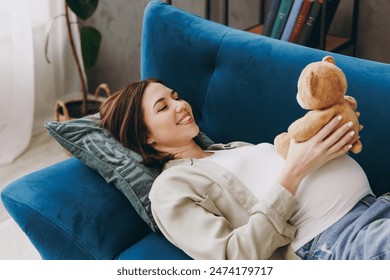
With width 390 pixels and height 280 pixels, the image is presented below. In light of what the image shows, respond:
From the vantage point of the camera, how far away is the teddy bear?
46.8 inches

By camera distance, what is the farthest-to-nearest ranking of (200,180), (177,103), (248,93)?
(248,93), (177,103), (200,180)

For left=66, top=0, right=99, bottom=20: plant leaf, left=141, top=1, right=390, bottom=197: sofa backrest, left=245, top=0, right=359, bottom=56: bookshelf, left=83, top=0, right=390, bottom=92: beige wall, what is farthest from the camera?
left=66, top=0, right=99, bottom=20: plant leaf

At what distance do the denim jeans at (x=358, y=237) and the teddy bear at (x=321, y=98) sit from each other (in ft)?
0.45

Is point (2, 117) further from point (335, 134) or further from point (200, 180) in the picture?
point (335, 134)

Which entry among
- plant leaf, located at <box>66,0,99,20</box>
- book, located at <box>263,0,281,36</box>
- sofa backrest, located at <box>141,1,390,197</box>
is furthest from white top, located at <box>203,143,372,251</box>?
plant leaf, located at <box>66,0,99,20</box>

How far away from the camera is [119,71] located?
9.98 feet

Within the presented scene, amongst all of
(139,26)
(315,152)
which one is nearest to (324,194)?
(315,152)

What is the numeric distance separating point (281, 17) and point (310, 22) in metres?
0.11

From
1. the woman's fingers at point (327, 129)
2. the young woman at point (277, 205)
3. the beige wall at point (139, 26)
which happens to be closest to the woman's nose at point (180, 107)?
the young woman at point (277, 205)

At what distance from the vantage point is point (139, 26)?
2865 millimetres

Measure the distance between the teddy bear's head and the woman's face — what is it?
0.33 m

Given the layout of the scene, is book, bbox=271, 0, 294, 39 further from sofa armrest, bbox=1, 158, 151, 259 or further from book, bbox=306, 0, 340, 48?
sofa armrest, bbox=1, 158, 151, 259
